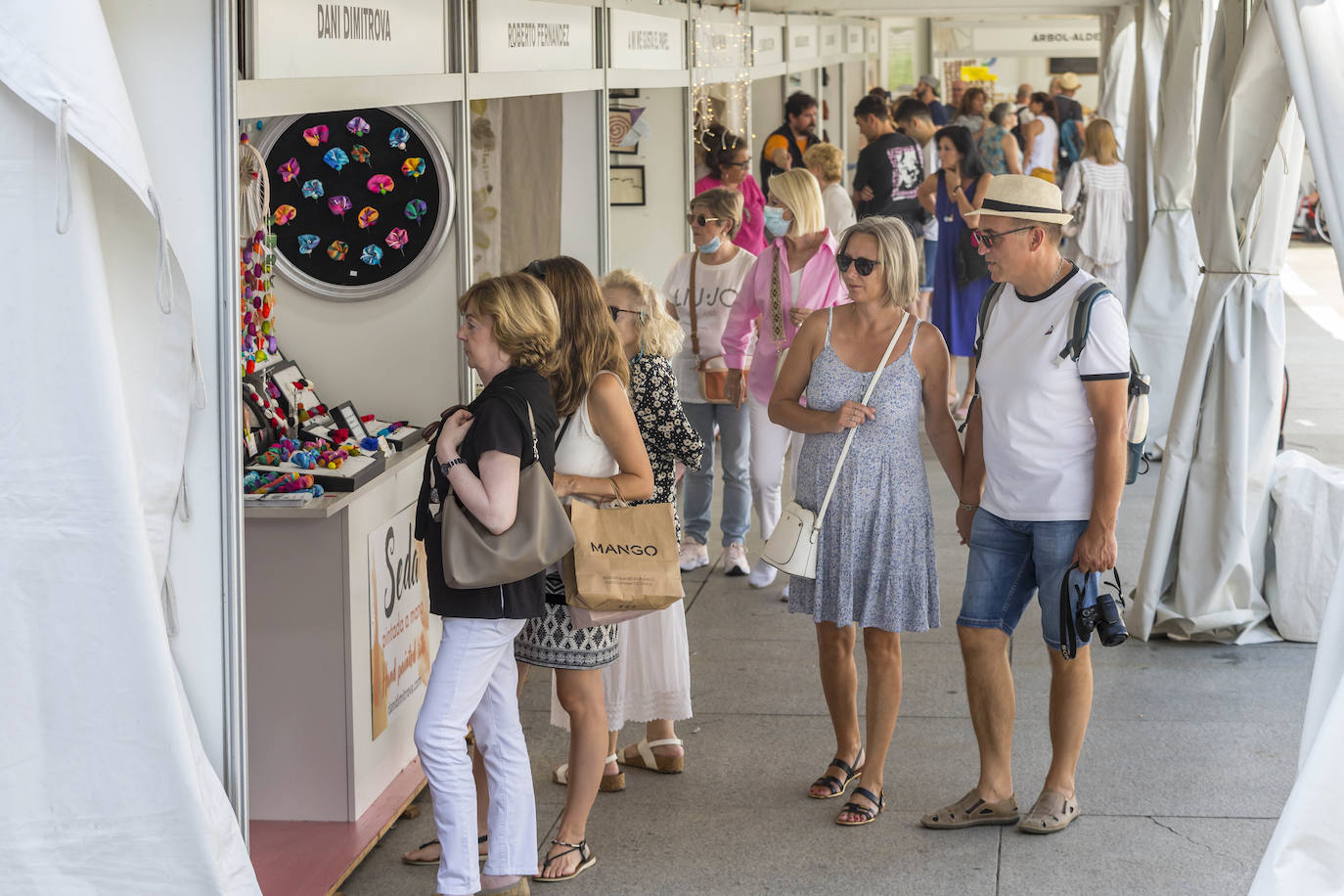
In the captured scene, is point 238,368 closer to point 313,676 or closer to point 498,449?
point 498,449

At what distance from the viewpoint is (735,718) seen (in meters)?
4.86

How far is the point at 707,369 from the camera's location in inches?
241

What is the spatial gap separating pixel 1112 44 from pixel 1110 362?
10.2 metres

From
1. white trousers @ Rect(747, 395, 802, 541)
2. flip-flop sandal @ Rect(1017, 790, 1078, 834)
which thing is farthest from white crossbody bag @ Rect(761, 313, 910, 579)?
white trousers @ Rect(747, 395, 802, 541)

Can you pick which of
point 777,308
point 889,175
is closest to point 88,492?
point 777,308

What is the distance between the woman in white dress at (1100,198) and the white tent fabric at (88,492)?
8329 mm

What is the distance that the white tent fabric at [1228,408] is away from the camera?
5.41m

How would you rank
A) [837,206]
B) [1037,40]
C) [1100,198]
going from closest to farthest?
[837,206]
[1100,198]
[1037,40]

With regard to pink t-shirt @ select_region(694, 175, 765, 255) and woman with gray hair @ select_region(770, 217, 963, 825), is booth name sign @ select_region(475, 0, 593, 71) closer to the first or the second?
woman with gray hair @ select_region(770, 217, 963, 825)

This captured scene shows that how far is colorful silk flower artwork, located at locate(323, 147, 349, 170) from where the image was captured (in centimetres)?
492

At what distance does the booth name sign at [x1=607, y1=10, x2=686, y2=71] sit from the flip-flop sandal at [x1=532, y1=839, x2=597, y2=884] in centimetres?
398

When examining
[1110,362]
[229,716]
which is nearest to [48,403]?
[229,716]

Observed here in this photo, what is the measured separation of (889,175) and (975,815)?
710 cm

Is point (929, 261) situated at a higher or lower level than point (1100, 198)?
lower
